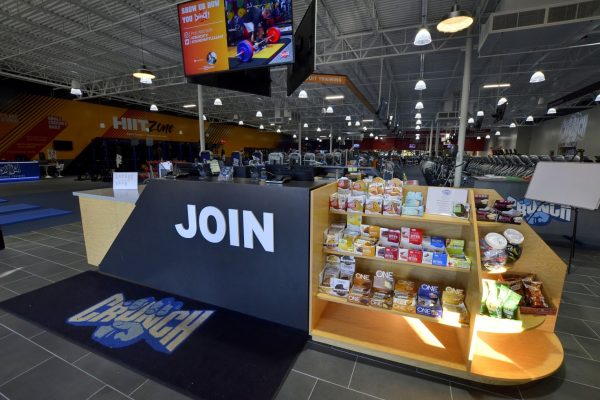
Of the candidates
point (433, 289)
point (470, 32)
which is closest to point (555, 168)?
point (433, 289)

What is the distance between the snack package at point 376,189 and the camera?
2149 mm

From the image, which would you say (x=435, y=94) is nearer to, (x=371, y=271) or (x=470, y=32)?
(x=470, y=32)

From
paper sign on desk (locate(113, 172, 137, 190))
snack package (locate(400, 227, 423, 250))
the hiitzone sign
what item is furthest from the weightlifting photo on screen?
the hiitzone sign

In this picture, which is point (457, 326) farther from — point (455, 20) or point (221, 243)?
point (455, 20)

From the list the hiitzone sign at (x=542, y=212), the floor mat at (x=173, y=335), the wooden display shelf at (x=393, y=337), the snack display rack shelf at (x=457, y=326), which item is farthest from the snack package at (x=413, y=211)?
the hiitzone sign at (x=542, y=212)

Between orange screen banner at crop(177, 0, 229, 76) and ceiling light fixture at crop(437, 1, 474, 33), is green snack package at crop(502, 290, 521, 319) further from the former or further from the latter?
ceiling light fixture at crop(437, 1, 474, 33)

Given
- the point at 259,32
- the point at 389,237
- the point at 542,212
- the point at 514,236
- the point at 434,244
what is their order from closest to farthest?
the point at 514,236 < the point at 434,244 < the point at 389,237 < the point at 259,32 < the point at 542,212

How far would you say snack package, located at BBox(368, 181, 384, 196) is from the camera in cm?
215

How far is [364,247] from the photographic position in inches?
83.1

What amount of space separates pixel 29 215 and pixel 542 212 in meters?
10.2

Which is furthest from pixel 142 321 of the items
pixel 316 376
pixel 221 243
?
pixel 316 376

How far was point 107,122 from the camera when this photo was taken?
621 inches

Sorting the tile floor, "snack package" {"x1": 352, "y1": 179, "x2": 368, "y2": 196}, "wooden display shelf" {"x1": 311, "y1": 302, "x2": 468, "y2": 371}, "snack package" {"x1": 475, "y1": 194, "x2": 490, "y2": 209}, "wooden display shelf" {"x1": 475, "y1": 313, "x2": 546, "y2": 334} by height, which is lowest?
the tile floor

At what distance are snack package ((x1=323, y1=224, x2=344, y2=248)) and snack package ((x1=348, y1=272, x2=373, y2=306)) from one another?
37 centimetres
